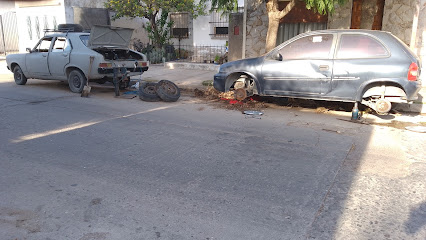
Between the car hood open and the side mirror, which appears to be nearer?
the side mirror

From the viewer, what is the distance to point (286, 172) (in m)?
4.63

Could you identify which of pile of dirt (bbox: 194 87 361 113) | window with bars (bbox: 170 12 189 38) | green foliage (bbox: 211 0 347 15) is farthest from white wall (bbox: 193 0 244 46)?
pile of dirt (bbox: 194 87 361 113)

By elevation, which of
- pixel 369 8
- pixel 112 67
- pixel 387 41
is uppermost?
pixel 369 8

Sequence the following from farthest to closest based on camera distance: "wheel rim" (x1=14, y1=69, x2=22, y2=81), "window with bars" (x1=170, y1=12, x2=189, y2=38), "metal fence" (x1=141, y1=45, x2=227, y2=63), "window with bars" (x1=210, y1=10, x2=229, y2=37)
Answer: "window with bars" (x1=170, y1=12, x2=189, y2=38) < "window with bars" (x1=210, y1=10, x2=229, y2=37) < "metal fence" (x1=141, y1=45, x2=227, y2=63) < "wheel rim" (x1=14, y1=69, x2=22, y2=81)

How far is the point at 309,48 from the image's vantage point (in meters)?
7.83

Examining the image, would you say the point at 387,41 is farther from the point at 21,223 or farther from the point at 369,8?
the point at 21,223

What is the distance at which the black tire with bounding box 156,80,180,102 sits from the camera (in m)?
9.38

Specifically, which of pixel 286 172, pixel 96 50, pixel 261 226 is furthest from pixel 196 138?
pixel 96 50

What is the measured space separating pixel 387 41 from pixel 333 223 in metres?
5.13

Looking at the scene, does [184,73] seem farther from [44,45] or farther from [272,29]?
[44,45]

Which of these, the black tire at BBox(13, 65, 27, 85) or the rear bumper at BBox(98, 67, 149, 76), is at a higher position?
the rear bumper at BBox(98, 67, 149, 76)

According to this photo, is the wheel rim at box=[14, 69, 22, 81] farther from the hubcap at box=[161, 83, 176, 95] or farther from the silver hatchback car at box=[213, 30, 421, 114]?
the silver hatchback car at box=[213, 30, 421, 114]

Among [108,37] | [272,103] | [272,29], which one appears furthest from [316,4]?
[108,37]

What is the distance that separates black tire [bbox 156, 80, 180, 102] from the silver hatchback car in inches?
83.0
